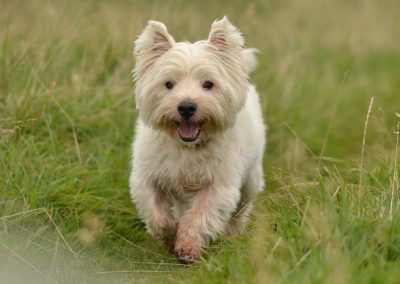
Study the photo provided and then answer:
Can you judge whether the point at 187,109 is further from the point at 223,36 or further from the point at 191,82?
the point at 223,36

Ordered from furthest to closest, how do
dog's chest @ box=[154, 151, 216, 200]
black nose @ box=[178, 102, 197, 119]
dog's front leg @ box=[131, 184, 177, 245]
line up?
dog's front leg @ box=[131, 184, 177, 245]
dog's chest @ box=[154, 151, 216, 200]
black nose @ box=[178, 102, 197, 119]

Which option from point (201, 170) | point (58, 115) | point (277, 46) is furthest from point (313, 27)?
point (201, 170)

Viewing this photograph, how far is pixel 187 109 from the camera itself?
5441 mm

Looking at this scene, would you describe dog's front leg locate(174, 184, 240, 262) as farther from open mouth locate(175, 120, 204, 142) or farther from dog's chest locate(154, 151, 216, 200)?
open mouth locate(175, 120, 204, 142)

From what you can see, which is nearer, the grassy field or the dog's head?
the grassy field

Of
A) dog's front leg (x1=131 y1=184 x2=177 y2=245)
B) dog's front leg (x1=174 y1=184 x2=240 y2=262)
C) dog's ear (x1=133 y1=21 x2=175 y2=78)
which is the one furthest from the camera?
dog's front leg (x1=131 y1=184 x2=177 y2=245)

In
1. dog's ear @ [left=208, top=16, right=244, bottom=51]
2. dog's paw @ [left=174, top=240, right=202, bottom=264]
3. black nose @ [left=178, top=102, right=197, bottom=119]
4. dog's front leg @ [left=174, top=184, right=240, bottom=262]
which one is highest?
dog's ear @ [left=208, top=16, right=244, bottom=51]

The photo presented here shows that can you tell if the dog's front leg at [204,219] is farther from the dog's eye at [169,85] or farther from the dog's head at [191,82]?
the dog's eye at [169,85]

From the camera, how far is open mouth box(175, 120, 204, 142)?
18.4ft

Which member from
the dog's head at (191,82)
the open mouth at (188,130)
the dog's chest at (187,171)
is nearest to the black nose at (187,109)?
the dog's head at (191,82)

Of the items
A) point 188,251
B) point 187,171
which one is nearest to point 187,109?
point 187,171

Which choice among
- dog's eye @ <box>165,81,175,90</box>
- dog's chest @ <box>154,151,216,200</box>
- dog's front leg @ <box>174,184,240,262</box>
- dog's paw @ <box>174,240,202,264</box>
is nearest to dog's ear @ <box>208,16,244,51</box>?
dog's eye @ <box>165,81,175,90</box>

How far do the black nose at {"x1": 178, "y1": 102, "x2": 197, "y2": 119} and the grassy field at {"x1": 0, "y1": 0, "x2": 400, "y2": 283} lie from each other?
28.1 inches

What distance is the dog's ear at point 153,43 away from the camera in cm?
577
